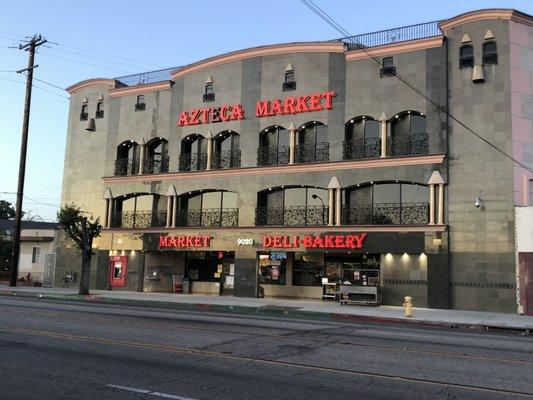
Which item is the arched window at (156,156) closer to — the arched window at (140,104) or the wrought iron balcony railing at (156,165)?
the wrought iron balcony railing at (156,165)

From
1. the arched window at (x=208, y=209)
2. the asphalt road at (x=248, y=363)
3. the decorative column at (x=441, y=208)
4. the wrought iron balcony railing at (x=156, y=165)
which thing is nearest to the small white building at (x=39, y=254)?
the wrought iron balcony railing at (x=156, y=165)

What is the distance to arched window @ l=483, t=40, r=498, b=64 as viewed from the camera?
26031 mm

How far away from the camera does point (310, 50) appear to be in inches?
1206

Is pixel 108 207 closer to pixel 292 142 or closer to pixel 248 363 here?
pixel 292 142

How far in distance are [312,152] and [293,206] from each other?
3.19 metres

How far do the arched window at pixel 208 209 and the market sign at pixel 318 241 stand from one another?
3.01 m

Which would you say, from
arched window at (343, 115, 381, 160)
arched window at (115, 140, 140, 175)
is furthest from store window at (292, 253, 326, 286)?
arched window at (115, 140, 140, 175)

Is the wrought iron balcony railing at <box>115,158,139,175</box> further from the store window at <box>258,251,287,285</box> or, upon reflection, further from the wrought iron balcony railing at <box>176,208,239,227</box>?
the store window at <box>258,251,287,285</box>

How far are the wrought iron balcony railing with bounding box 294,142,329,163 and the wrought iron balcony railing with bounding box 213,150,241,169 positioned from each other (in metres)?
3.87

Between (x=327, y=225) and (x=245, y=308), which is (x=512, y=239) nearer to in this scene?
(x=327, y=225)

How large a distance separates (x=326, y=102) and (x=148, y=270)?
50.3 feet

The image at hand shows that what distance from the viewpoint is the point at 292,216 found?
30406mm

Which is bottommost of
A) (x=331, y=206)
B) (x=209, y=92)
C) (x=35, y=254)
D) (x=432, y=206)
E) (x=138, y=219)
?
(x=35, y=254)

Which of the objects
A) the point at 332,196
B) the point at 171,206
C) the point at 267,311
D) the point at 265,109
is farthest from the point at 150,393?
the point at 171,206
